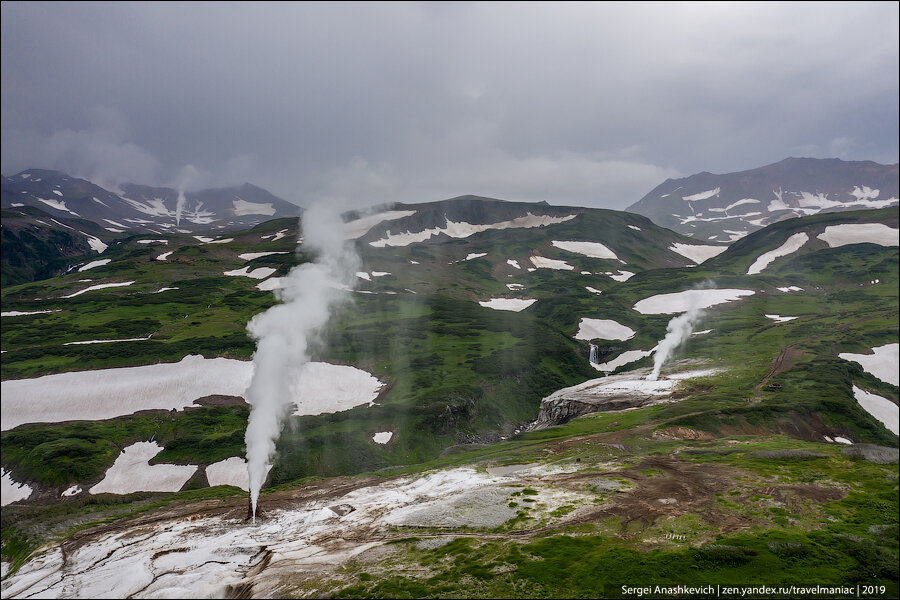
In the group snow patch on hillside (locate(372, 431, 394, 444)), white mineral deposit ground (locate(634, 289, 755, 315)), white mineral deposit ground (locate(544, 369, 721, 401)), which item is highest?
white mineral deposit ground (locate(634, 289, 755, 315))

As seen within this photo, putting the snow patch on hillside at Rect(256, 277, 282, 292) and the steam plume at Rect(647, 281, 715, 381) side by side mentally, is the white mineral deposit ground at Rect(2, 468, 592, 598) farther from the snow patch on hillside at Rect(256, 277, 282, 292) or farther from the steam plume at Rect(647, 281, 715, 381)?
the snow patch on hillside at Rect(256, 277, 282, 292)

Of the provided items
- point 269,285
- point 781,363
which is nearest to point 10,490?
point 269,285

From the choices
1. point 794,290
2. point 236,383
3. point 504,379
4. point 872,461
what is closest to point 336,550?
point 872,461

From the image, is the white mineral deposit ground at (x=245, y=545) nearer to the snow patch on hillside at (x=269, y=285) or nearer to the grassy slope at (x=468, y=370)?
the grassy slope at (x=468, y=370)

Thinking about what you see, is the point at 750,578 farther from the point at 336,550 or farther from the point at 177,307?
the point at 177,307

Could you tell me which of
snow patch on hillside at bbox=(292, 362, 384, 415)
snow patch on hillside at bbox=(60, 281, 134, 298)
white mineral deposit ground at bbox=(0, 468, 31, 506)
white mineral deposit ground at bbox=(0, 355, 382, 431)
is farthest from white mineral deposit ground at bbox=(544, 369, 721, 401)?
snow patch on hillside at bbox=(60, 281, 134, 298)

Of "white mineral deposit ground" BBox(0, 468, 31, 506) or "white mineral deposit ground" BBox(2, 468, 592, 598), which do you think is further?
"white mineral deposit ground" BBox(0, 468, 31, 506)
